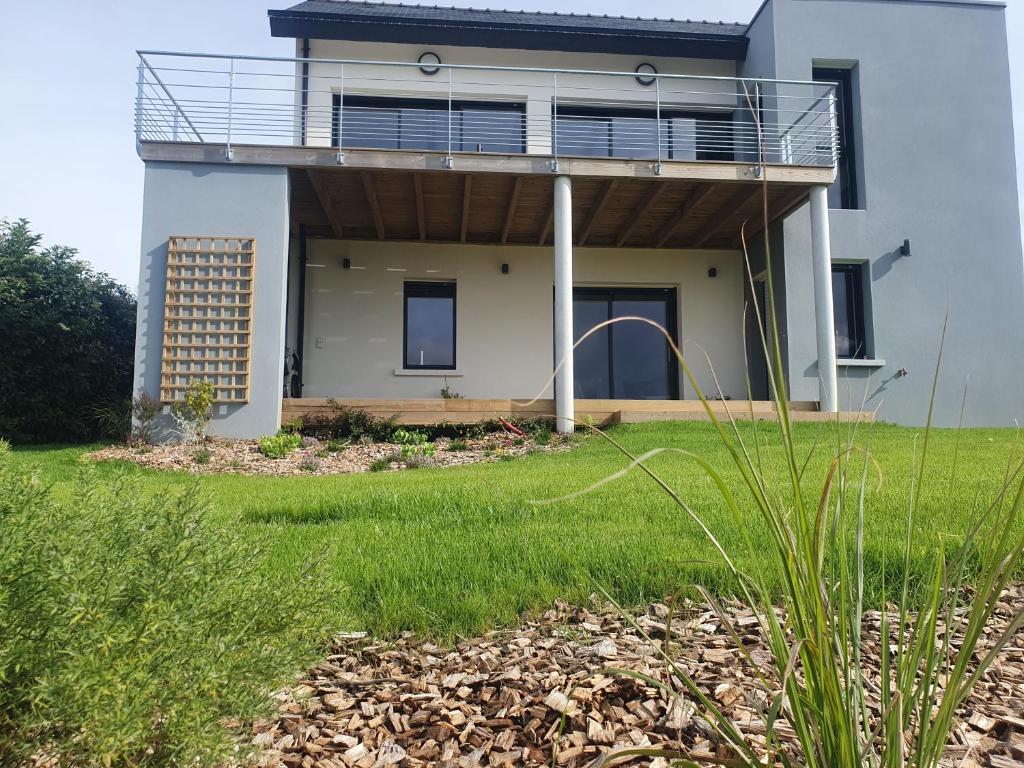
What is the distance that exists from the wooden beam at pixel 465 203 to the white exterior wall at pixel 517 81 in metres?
1.92

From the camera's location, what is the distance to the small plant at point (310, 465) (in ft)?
22.6

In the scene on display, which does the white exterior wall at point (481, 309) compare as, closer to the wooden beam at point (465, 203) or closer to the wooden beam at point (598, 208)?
the wooden beam at point (465, 203)

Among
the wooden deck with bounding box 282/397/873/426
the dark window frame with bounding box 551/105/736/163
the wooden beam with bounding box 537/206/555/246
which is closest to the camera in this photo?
the wooden deck with bounding box 282/397/873/426

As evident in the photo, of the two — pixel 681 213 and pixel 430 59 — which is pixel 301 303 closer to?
pixel 430 59

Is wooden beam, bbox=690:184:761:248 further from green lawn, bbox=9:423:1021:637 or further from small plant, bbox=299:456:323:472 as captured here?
small plant, bbox=299:456:323:472

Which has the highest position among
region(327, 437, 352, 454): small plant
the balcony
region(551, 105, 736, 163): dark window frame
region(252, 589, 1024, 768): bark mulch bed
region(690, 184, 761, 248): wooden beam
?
region(551, 105, 736, 163): dark window frame

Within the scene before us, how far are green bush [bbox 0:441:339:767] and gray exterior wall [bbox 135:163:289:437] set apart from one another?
7576 millimetres

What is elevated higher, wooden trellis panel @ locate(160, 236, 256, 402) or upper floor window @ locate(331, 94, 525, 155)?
upper floor window @ locate(331, 94, 525, 155)

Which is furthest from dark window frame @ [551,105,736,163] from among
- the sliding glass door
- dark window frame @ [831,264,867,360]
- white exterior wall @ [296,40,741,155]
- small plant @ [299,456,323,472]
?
small plant @ [299,456,323,472]

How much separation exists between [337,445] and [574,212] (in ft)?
17.3

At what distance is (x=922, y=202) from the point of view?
10922 mm

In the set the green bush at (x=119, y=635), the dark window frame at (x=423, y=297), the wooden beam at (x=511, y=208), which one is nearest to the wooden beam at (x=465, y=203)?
the wooden beam at (x=511, y=208)

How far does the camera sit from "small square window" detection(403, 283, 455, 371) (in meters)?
11.8

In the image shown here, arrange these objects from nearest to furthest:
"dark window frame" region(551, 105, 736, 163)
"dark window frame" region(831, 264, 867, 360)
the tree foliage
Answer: the tree foliage → "dark window frame" region(831, 264, 867, 360) → "dark window frame" region(551, 105, 736, 163)
